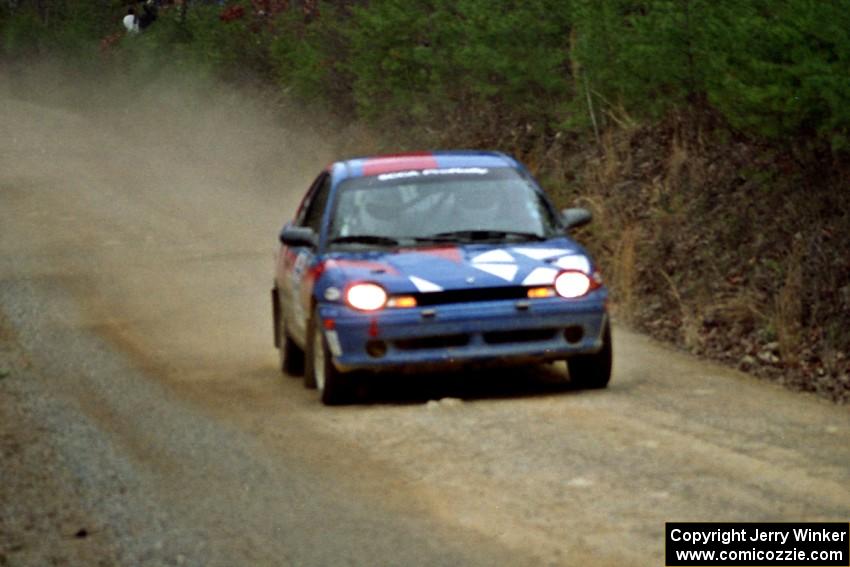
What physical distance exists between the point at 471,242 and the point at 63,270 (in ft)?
37.6

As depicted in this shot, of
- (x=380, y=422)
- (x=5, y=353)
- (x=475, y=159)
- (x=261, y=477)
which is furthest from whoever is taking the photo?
(x=5, y=353)

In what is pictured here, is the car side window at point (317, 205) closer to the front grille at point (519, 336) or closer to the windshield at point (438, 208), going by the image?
the windshield at point (438, 208)

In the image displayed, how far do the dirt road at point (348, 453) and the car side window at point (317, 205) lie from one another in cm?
118

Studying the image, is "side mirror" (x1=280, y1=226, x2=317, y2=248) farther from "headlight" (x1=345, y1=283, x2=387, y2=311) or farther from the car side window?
"headlight" (x1=345, y1=283, x2=387, y2=311)

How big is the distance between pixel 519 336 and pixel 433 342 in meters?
0.55

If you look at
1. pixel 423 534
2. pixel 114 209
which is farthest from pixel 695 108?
pixel 114 209

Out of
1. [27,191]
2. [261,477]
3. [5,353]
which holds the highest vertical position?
[261,477]

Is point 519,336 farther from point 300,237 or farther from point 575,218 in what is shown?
point 300,237

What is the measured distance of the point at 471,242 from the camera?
40.3 feet

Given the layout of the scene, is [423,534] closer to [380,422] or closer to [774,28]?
[380,422]

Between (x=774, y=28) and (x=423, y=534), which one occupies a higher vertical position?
(x=774, y=28)

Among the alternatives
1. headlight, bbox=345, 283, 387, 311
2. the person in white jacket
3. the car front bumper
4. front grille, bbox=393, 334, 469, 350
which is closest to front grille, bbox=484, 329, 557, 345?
the car front bumper

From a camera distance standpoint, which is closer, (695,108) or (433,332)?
(433,332)

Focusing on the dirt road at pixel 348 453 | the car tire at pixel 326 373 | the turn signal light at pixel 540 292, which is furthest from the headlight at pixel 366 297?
the turn signal light at pixel 540 292
